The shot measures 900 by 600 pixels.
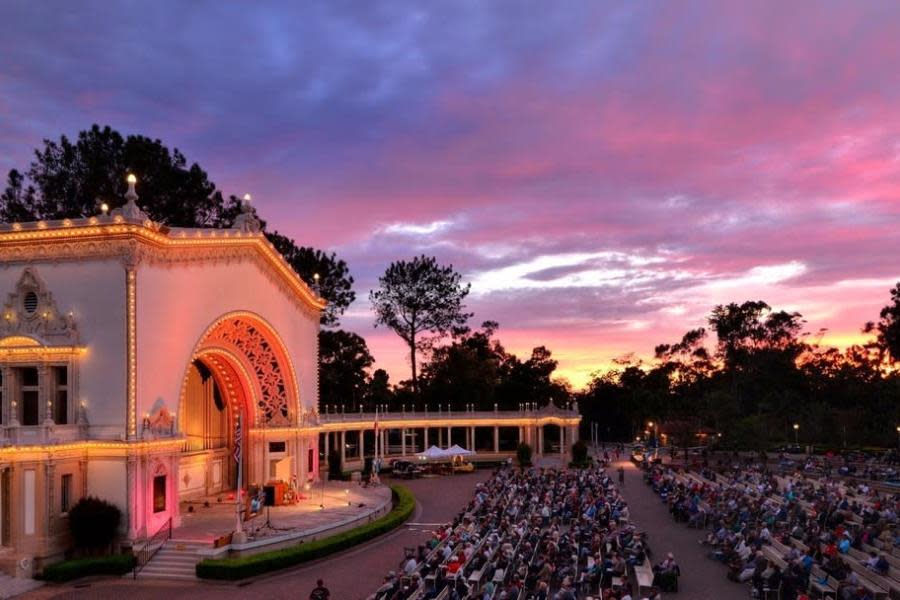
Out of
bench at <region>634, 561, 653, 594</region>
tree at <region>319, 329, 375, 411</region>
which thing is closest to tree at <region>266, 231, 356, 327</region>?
tree at <region>319, 329, 375, 411</region>

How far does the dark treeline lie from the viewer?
6034 cm

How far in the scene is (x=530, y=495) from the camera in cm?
3488

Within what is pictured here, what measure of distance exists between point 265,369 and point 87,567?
1585 cm

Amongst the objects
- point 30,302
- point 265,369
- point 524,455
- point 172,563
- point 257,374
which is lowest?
point 524,455

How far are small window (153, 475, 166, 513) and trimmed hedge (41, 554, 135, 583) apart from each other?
9.13 feet

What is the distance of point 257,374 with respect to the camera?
39094mm

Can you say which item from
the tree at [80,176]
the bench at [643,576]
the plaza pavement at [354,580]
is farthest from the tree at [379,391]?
the bench at [643,576]

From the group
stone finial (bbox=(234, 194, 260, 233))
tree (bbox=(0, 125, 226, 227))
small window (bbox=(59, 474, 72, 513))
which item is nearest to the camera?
small window (bbox=(59, 474, 72, 513))

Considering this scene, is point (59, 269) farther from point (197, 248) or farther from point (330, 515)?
point (330, 515)

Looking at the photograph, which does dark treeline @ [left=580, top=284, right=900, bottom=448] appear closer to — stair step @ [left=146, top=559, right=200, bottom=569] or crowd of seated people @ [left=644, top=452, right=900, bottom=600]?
crowd of seated people @ [left=644, top=452, right=900, bottom=600]

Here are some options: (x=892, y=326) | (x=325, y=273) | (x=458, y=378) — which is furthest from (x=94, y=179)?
(x=892, y=326)

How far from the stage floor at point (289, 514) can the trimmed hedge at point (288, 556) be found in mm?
1197

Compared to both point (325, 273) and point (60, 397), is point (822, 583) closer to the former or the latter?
point (60, 397)

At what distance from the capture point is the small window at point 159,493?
27531 millimetres
